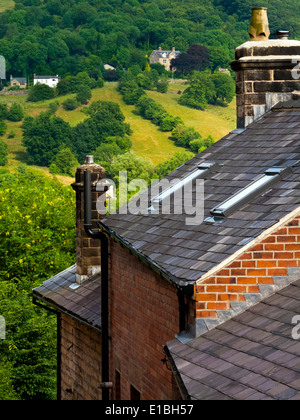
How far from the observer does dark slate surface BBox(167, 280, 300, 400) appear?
6.47 metres

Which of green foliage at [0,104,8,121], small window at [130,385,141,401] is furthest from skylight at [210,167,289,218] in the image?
green foliage at [0,104,8,121]

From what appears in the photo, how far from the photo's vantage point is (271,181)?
9484 millimetres

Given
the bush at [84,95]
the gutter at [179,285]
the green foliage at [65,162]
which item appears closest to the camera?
the gutter at [179,285]

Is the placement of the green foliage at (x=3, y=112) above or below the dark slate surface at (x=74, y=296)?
below

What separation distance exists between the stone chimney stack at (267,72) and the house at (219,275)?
0.02m

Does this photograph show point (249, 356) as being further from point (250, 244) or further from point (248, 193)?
point (248, 193)

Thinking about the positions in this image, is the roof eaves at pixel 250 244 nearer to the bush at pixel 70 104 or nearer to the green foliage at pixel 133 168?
the green foliage at pixel 133 168

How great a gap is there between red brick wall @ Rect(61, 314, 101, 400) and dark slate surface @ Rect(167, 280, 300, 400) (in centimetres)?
653

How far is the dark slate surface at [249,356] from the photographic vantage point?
6.47 m

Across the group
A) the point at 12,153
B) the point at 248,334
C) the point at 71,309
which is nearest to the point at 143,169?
the point at 12,153

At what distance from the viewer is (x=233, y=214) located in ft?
30.3

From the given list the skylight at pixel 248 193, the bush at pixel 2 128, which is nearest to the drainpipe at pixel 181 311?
the skylight at pixel 248 193

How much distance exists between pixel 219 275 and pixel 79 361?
8396 mm

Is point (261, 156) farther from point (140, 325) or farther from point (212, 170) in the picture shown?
point (140, 325)
